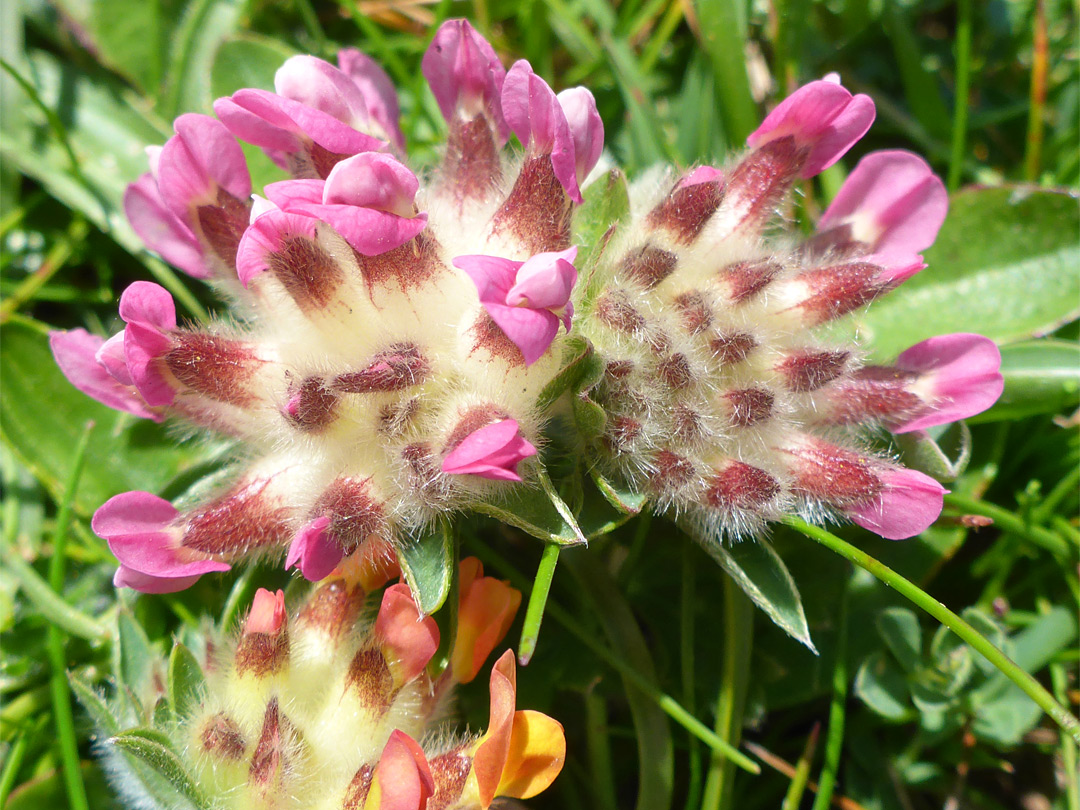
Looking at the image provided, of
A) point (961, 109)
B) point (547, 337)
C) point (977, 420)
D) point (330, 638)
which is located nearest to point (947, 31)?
point (961, 109)

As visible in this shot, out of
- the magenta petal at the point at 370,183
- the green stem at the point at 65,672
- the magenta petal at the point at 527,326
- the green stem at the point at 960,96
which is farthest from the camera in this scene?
the green stem at the point at 960,96

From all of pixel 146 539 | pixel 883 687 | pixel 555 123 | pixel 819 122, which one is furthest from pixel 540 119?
pixel 883 687

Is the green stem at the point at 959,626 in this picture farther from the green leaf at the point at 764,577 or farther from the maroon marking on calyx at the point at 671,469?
the maroon marking on calyx at the point at 671,469

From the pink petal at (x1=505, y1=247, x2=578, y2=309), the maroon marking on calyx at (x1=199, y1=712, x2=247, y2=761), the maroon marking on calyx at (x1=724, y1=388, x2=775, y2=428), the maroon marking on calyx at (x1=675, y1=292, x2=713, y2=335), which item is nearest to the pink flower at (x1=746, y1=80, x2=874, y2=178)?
the maroon marking on calyx at (x1=675, y1=292, x2=713, y2=335)

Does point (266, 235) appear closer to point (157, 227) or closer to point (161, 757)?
point (157, 227)

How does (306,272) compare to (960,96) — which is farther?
(960,96)

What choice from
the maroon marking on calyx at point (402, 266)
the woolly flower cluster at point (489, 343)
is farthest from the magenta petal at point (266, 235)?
the maroon marking on calyx at point (402, 266)
